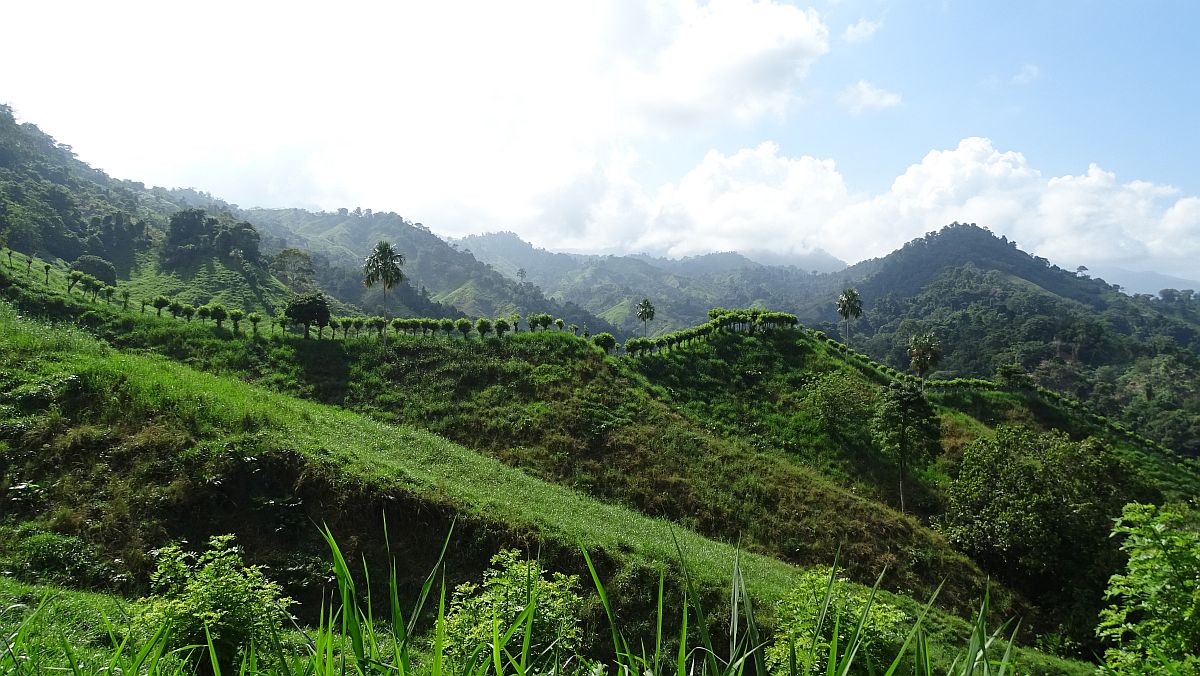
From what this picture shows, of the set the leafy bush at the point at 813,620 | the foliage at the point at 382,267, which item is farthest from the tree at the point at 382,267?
the leafy bush at the point at 813,620

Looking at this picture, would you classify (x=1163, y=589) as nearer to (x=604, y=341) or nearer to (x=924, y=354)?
(x=604, y=341)

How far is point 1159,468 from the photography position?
4747 cm

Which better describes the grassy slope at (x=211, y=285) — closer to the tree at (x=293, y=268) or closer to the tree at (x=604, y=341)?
the tree at (x=293, y=268)

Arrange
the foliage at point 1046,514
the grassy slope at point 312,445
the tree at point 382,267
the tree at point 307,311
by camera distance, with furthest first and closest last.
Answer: the tree at point 382,267 → the tree at point 307,311 → the foliage at point 1046,514 → the grassy slope at point 312,445

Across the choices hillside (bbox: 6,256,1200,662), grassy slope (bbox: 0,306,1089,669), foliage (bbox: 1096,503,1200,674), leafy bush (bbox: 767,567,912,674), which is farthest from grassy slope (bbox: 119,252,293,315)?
foliage (bbox: 1096,503,1200,674)

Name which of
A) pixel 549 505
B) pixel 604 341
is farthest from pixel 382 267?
pixel 549 505

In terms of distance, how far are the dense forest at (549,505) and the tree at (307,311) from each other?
0.26 m

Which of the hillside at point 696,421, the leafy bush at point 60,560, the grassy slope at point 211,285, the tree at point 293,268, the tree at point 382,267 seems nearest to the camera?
the leafy bush at point 60,560

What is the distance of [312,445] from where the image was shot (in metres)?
22.7

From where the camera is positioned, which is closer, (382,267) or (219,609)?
(219,609)

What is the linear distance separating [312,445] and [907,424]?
115ft

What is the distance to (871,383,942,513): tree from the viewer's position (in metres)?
35.1

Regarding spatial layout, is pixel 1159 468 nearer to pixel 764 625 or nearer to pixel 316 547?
pixel 764 625

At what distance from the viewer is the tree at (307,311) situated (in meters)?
50.2
